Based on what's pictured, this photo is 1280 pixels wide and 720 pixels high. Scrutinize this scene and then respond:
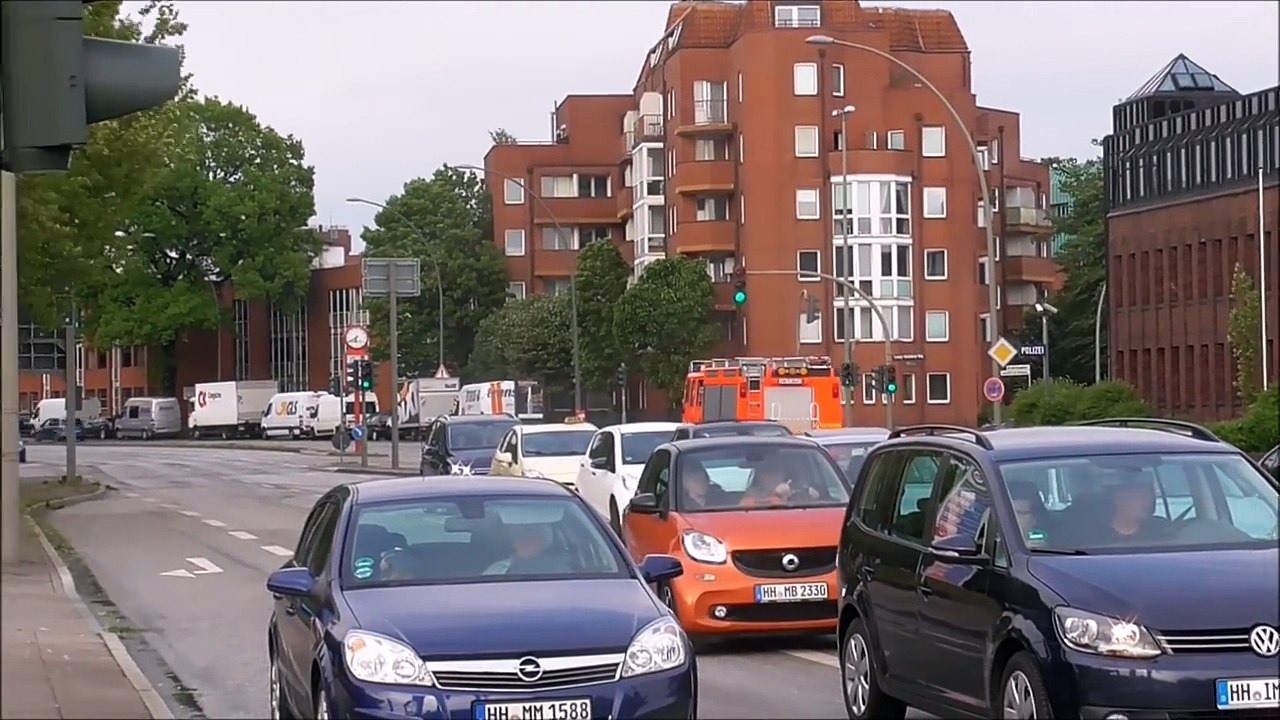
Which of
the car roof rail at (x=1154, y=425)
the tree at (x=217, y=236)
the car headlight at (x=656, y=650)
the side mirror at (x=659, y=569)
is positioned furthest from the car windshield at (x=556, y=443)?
the tree at (x=217, y=236)

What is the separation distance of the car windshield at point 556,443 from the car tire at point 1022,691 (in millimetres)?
23739

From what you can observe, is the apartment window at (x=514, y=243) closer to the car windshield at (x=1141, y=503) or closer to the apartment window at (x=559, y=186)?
the apartment window at (x=559, y=186)

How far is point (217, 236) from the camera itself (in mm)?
100312

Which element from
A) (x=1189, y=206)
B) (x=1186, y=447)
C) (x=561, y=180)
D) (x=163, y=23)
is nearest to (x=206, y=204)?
(x=561, y=180)

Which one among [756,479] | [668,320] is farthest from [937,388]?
[756,479]

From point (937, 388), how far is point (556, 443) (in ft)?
162

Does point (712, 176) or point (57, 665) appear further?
point (712, 176)

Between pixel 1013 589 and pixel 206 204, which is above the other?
pixel 206 204

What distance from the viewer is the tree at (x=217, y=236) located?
9962cm

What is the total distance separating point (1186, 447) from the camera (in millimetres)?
9898

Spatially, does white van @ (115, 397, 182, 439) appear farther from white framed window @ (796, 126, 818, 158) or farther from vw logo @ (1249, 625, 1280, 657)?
vw logo @ (1249, 625, 1280, 657)

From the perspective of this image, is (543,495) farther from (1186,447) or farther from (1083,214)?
(1083,214)

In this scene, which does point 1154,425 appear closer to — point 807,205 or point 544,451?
point 544,451

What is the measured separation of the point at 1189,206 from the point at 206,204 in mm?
48597
